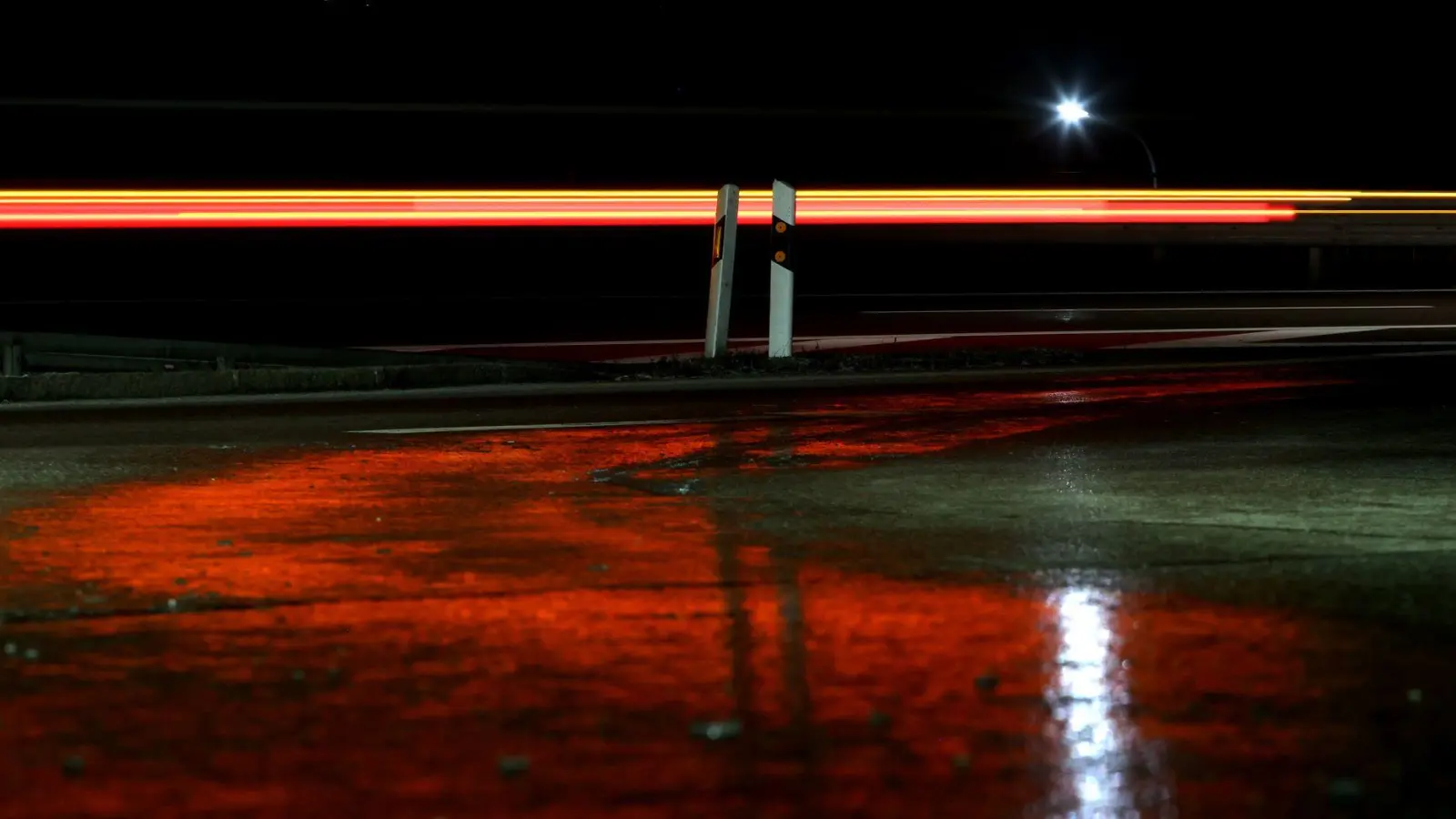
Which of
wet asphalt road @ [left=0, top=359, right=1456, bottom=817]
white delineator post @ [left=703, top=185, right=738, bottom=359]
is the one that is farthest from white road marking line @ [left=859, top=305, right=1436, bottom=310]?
wet asphalt road @ [left=0, top=359, right=1456, bottom=817]

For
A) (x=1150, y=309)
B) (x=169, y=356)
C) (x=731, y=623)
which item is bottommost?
(x=731, y=623)

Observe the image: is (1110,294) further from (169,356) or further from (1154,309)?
(169,356)

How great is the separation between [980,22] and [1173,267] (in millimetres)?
45069

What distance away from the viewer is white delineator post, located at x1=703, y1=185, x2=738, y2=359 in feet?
50.4

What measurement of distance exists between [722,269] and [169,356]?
163 inches

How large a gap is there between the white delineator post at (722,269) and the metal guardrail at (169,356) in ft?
6.81

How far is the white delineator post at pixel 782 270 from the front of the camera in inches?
602

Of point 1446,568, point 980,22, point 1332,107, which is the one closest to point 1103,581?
point 1446,568

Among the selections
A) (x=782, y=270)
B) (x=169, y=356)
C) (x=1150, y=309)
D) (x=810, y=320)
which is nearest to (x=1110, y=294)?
(x=1150, y=309)

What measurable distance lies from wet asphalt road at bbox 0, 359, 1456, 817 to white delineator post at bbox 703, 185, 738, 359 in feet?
14.1

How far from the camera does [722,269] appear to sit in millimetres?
15344

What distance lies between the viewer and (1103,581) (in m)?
6.84

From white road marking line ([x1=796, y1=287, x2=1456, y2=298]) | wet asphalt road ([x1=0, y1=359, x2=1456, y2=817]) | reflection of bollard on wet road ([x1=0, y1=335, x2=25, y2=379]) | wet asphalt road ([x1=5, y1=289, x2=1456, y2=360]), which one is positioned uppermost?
white road marking line ([x1=796, y1=287, x2=1456, y2=298])

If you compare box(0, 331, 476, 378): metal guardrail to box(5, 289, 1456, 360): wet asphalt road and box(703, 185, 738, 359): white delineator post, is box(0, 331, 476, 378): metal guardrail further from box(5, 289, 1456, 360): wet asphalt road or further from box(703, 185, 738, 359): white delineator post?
box(5, 289, 1456, 360): wet asphalt road
